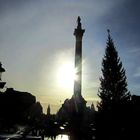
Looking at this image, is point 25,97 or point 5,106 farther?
point 25,97

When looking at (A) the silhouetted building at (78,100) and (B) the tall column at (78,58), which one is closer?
(A) the silhouetted building at (78,100)

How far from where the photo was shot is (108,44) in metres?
46.2

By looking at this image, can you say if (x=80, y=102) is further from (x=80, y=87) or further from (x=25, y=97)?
(x=25, y=97)

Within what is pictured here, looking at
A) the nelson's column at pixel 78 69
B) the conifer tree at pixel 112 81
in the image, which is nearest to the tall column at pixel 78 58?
the nelson's column at pixel 78 69

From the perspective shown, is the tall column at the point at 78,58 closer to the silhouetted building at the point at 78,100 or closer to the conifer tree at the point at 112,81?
the silhouetted building at the point at 78,100

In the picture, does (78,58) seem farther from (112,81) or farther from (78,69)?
(112,81)

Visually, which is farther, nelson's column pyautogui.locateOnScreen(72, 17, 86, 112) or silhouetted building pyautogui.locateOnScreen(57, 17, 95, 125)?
nelson's column pyautogui.locateOnScreen(72, 17, 86, 112)

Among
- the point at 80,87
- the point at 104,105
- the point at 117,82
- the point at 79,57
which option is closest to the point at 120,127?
the point at 104,105

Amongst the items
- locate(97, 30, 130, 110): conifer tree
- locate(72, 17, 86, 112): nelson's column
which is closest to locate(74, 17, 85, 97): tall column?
locate(72, 17, 86, 112): nelson's column

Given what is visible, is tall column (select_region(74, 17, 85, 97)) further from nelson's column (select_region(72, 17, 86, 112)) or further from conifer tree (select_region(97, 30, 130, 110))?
conifer tree (select_region(97, 30, 130, 110))

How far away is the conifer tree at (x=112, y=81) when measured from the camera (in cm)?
3972

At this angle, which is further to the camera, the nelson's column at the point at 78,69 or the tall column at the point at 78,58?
the tall column at the point at 78,58

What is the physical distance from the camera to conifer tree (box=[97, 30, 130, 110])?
39.7m

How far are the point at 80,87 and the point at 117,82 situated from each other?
779 centimetres
